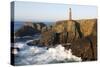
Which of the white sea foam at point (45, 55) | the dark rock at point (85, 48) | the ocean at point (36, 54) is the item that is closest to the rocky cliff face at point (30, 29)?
the ocean at point (36, 54)

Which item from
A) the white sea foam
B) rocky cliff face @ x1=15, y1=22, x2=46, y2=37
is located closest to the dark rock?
the white sea foam

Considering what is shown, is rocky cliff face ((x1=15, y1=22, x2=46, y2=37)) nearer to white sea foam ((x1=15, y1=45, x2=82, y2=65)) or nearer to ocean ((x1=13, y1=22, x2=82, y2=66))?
ocean ((x1=13, y1=22, x2=82, y2=66))

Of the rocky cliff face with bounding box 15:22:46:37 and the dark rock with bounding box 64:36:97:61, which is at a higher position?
the rocky cliff face with bounding box 15:22:46:37

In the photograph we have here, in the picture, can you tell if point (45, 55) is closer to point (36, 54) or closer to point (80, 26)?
point (36, 54)

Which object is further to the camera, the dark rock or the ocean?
the dark rock

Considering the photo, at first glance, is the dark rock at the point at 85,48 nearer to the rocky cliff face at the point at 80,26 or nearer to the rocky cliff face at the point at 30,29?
the rocky cliff face at the point at 80,26
